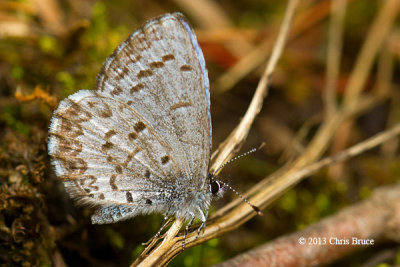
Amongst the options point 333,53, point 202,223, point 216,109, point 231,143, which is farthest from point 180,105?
point 333,53

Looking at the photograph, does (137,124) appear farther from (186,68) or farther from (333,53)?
(333,53)

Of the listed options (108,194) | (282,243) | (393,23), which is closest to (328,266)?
(282,243)

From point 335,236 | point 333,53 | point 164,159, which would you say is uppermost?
point 333,53

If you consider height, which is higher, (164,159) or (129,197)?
(164,159)

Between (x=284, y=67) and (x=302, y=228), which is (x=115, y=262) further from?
(x=284, y=67)

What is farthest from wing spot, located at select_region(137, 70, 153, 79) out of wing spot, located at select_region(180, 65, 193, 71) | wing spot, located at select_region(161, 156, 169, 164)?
wing spot, located at select_region(161, 156, 169, 164)
